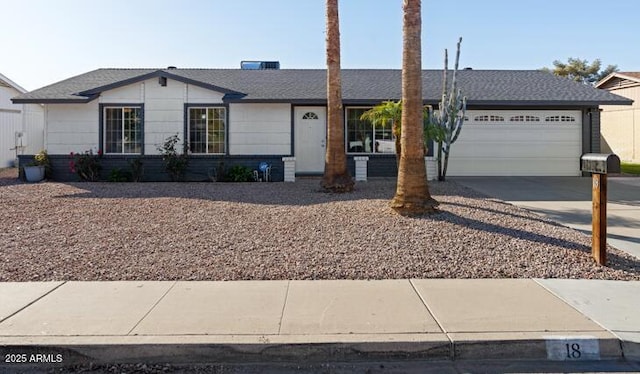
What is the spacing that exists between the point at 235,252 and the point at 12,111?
70.2 feet

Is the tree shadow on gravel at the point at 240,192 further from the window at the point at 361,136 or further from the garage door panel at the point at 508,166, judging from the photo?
the garage door panel at the point at 508,166

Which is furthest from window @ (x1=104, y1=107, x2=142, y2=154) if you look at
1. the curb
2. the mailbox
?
the mailbox

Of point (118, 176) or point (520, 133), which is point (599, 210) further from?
point (118, 176)

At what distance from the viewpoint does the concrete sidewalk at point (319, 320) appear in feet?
14.3

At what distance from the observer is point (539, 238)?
803 centimetres

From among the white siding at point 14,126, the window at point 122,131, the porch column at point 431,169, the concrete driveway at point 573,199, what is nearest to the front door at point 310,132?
the porch column at point 431,169

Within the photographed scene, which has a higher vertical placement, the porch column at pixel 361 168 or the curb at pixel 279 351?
the porch column at pixel 361 168

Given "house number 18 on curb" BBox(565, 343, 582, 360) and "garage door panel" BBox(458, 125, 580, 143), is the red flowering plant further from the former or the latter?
"house number 18 on curb" BBox(565, 343, 582, 360)

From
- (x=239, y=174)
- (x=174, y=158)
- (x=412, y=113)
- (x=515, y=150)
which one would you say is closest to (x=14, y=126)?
(x=174, y=158)

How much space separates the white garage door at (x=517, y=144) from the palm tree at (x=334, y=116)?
748 cm

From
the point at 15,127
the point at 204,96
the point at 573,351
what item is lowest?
the point at 573,351

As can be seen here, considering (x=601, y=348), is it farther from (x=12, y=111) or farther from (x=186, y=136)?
(x=12, y=111)

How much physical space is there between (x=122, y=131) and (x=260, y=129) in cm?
472

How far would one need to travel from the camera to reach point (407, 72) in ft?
31.7
